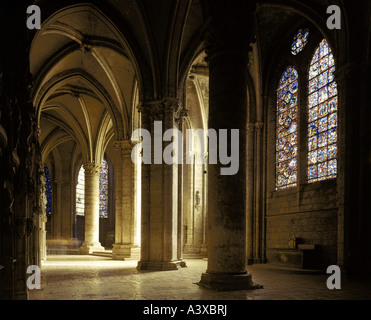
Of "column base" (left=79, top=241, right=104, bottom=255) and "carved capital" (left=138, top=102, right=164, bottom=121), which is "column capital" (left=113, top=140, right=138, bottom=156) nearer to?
"carved capital" (left=138, top=102, right=164, bottom=121)

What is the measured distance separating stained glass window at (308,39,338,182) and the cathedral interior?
0.19 ft

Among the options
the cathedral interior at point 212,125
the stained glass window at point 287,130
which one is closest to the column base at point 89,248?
the cathedral interior at point 212,125

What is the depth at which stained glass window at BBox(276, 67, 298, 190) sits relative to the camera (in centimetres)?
1636

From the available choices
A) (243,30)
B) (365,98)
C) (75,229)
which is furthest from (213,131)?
(75,229)

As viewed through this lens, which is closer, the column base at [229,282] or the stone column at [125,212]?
the column base at [229,282]

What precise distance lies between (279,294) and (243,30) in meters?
5.19

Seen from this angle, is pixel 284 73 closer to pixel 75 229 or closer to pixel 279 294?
pixel 279 294

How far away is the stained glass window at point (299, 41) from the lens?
1614 cm

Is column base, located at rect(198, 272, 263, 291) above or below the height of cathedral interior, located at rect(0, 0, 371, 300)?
below

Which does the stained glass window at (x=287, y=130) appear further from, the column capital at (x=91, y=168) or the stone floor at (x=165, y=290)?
the column capital at (x=91, y=168)

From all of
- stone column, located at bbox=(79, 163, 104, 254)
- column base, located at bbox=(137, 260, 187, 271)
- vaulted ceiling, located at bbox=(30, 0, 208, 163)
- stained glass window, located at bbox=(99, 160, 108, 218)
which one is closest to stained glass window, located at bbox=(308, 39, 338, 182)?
vaulted ceiling, located at bbox=(30, 0, 208, 163)

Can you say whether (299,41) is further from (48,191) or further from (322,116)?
(48,191)

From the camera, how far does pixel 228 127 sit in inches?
318

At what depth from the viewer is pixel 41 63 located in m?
17.7
